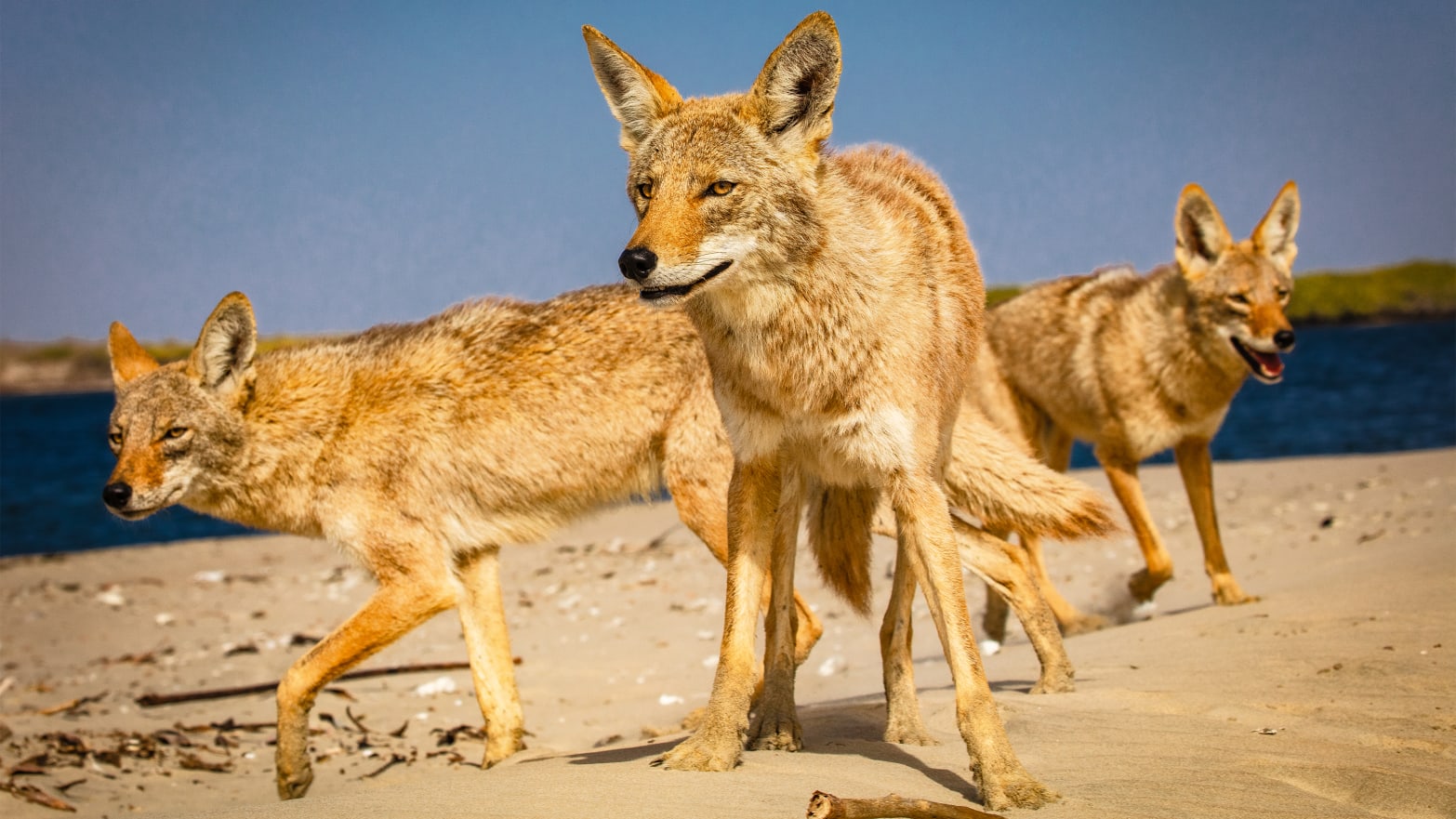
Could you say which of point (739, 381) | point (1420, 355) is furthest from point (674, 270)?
point (1420, 355)

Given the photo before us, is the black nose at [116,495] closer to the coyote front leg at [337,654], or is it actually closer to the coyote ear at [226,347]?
the coyote ear at [226,347]

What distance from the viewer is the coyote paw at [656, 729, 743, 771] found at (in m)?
4.25

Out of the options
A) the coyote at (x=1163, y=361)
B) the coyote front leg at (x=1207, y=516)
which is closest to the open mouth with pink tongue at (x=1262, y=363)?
the coyote at (x=1163, y=361)

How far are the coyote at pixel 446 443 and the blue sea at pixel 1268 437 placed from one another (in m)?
3.12

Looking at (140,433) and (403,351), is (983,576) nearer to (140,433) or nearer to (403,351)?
(403,351)

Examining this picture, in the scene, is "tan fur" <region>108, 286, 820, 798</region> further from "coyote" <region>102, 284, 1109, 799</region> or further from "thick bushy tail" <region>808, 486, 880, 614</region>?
"thick bushy tail" <region>808, 486, 880, 614</region>

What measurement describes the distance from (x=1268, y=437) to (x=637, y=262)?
3253 centimetres

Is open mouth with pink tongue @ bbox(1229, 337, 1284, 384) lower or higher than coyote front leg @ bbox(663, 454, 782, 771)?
higher

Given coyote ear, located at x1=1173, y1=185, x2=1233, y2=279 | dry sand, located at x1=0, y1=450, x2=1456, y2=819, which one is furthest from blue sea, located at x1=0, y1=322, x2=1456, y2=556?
coyote ear, located at x1=1173, y1=185, x2=1233, y2=279

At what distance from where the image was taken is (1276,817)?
12.3 ft

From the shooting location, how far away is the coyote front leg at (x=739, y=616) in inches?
170

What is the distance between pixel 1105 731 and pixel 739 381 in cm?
210

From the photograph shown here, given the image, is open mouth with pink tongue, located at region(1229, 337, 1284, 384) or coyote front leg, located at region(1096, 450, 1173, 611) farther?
open mouth with pink tongue, located at region(1229, 337, 1284, 384)

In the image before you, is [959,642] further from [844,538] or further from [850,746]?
[844,538]
